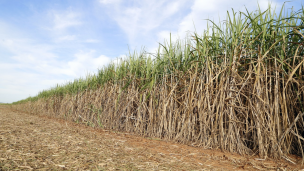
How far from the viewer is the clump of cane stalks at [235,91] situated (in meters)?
2.40

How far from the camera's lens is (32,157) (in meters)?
1.92

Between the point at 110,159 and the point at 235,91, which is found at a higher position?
the point at 235,91

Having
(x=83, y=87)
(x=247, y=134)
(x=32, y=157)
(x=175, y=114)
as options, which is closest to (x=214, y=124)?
(x=247, y=134)

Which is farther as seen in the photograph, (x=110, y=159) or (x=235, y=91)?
(x=235, y=91)

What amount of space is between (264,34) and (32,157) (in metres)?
3.28

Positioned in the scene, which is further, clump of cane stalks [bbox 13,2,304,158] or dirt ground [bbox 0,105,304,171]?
clump of cane stalks [bbox 13,2,304,158]

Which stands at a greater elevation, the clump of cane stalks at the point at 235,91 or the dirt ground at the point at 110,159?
the clump of cane stalks at the point at 235,91

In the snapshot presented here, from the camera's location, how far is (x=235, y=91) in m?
2.64

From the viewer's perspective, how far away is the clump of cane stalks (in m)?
2.40

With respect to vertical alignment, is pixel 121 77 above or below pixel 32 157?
above

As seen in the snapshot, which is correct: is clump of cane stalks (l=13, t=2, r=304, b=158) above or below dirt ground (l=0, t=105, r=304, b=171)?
above

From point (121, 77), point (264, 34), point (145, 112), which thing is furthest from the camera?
point (121, 77)

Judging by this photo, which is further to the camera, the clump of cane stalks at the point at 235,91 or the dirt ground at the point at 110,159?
the clump of cane stalks at the point at 235,91

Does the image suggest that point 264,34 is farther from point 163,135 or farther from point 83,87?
point 83,87
